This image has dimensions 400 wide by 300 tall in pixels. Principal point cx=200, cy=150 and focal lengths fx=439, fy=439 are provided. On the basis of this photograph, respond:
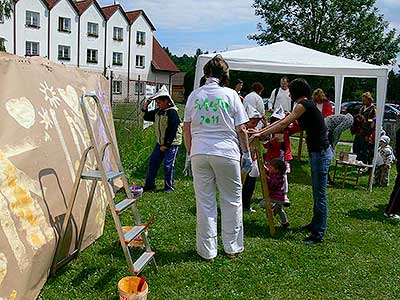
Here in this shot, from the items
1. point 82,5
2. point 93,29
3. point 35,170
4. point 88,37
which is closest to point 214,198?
point 35,170

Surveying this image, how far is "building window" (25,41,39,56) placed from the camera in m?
37.3

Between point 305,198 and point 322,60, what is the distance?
3525mm

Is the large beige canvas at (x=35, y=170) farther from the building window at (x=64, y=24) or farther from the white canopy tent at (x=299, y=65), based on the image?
the building window at (x=64, y=24)

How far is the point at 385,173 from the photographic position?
9156 millimetres

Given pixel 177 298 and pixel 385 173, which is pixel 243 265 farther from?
pixel 385 173

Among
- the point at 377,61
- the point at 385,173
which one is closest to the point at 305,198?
the point at 385,173

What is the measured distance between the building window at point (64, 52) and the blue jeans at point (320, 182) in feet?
125

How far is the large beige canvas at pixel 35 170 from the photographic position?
3.38 m

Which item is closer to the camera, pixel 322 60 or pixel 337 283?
pixel 337 283

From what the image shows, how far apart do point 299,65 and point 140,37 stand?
A: 4031 centimetres

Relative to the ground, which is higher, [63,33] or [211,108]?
[63,33]

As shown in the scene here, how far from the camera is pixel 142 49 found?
1864 inches

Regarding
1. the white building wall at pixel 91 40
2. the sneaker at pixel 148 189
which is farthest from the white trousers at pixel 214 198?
the white building wall at pixel 91 40

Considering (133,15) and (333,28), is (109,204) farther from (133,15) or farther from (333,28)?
(133,15)
